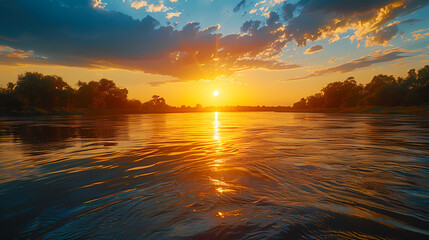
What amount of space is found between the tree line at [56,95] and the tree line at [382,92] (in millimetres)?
133287

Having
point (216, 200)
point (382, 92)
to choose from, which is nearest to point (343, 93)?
point (382, 92)

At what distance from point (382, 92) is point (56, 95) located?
14302cm

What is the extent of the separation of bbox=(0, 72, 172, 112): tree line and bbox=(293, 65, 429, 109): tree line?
133 meters

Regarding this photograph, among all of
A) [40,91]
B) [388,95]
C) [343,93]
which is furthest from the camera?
[343,93]

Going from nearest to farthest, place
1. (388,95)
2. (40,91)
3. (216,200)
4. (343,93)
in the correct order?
1. (216,200)
2. (40,91)
3. (388,95)
4. (343,93)

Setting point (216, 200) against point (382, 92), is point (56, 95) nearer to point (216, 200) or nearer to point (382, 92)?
point (216, 200)

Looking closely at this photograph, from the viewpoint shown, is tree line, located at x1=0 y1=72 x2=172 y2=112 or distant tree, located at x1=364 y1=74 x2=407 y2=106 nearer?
tree line, located at x1=0 y1=72 x2=172 y2=112

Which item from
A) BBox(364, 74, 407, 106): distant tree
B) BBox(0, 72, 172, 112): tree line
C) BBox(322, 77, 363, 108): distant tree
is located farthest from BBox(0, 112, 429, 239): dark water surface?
BBox(322, 77, 363, 108): distant tree

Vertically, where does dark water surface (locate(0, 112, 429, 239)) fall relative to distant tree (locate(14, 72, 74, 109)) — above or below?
below

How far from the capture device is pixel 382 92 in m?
83.8

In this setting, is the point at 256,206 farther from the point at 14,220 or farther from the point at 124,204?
the point at 14,220

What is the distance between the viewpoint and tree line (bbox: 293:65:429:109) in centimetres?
7028

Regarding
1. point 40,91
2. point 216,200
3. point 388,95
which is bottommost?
point 216,200

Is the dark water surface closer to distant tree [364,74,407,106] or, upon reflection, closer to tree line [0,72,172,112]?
tree line [0,72,172,112]
